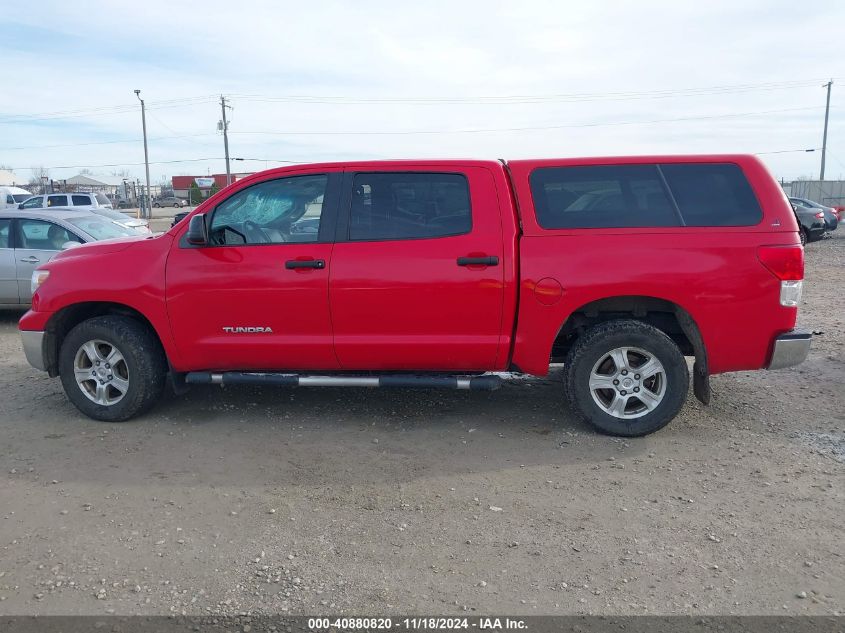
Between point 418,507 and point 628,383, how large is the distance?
186 cm

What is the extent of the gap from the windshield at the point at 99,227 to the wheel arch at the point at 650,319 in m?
6.90

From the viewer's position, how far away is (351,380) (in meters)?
5.05

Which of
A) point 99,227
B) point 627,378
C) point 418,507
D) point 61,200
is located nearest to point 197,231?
point 418,507

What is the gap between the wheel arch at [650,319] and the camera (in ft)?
15.9

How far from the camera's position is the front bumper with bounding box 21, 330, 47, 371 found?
5.42 metres

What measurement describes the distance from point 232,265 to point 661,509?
325 cm

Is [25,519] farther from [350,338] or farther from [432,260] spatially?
[432,260]

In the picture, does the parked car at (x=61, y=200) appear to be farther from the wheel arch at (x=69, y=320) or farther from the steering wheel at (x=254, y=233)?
the steering wheel at (x=254, y=233)

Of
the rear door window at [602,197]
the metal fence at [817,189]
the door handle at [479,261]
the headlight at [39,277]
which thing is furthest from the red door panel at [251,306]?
the metal fence at [817,189]

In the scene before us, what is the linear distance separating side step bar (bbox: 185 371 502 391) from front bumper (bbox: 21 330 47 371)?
3.91ft

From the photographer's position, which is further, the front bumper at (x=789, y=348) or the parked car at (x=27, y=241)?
the parked car at (x=27, y=241)

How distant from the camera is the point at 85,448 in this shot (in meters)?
4.90

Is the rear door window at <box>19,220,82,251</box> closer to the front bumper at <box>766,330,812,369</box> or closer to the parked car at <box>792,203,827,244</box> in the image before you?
the front bumper at <box>766,330,812,369</box>

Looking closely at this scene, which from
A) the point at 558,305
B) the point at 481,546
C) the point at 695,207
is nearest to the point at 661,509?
the point at 481,546
